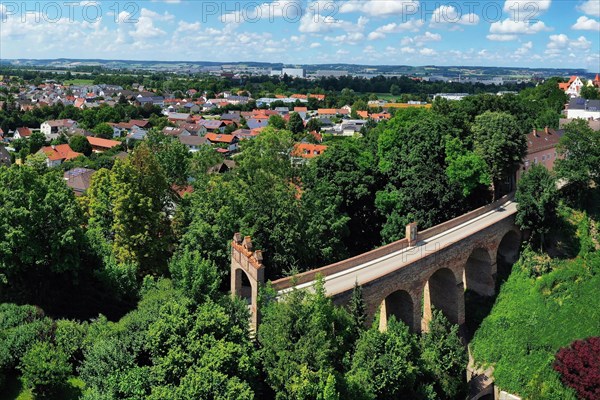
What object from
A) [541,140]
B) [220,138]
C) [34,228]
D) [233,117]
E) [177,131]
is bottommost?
[220,138]

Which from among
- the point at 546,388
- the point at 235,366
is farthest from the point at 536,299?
the point at 235,366

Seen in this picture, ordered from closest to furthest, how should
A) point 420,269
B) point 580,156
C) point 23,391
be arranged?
point 23,391 → point 420,269 → point 580,156

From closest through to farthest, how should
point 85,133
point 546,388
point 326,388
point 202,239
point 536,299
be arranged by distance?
1. point 326,388
2. point 546,388
3. point 202,239
4. point 536,299
5. point 85,133

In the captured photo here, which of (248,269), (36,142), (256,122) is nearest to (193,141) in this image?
(36,142)

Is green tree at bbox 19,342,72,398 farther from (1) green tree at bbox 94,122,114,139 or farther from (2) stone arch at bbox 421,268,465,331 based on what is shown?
(1) green tree at bbox 94,122,114,139

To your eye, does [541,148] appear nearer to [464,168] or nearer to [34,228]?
[464,168]

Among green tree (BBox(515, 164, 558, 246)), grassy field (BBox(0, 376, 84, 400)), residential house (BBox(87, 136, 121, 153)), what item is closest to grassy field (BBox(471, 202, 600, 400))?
green tree (BBox(515, 164, 558, 246))

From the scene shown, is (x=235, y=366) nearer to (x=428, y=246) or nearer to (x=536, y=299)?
(x=428, y=246)
